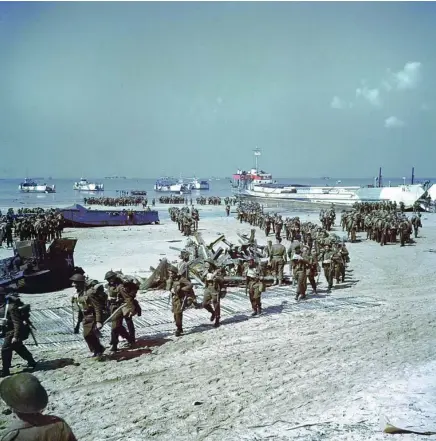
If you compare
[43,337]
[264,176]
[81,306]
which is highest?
[264,176]

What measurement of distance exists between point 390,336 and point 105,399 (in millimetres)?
5783

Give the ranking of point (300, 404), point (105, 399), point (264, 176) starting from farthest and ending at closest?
point (264, 176) → point (105, 399) → point (300, 404)

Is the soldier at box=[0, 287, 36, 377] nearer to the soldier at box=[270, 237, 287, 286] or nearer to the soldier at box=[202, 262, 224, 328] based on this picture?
the soldier at box=[202, 262, 224, 328]

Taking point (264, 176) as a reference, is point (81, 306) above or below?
below

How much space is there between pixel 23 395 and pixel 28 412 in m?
0.13

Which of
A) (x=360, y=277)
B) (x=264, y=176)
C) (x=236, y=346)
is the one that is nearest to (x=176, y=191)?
(x=264, y=176)

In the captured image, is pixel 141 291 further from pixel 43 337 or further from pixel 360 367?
pixel 360 367

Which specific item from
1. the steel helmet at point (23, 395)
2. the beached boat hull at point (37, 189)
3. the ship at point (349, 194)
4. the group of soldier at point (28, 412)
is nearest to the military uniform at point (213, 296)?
the group of soldier at point (28, 412)

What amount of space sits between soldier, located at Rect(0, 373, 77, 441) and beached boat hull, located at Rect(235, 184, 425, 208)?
57793 millimetres

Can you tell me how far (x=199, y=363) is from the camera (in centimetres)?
809

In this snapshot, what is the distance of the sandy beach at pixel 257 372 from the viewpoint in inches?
223

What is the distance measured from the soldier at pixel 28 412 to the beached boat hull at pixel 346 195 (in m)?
57.8

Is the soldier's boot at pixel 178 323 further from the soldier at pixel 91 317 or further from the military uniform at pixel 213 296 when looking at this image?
the soldier at pixel 91 317

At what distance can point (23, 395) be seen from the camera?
9.15 feet
